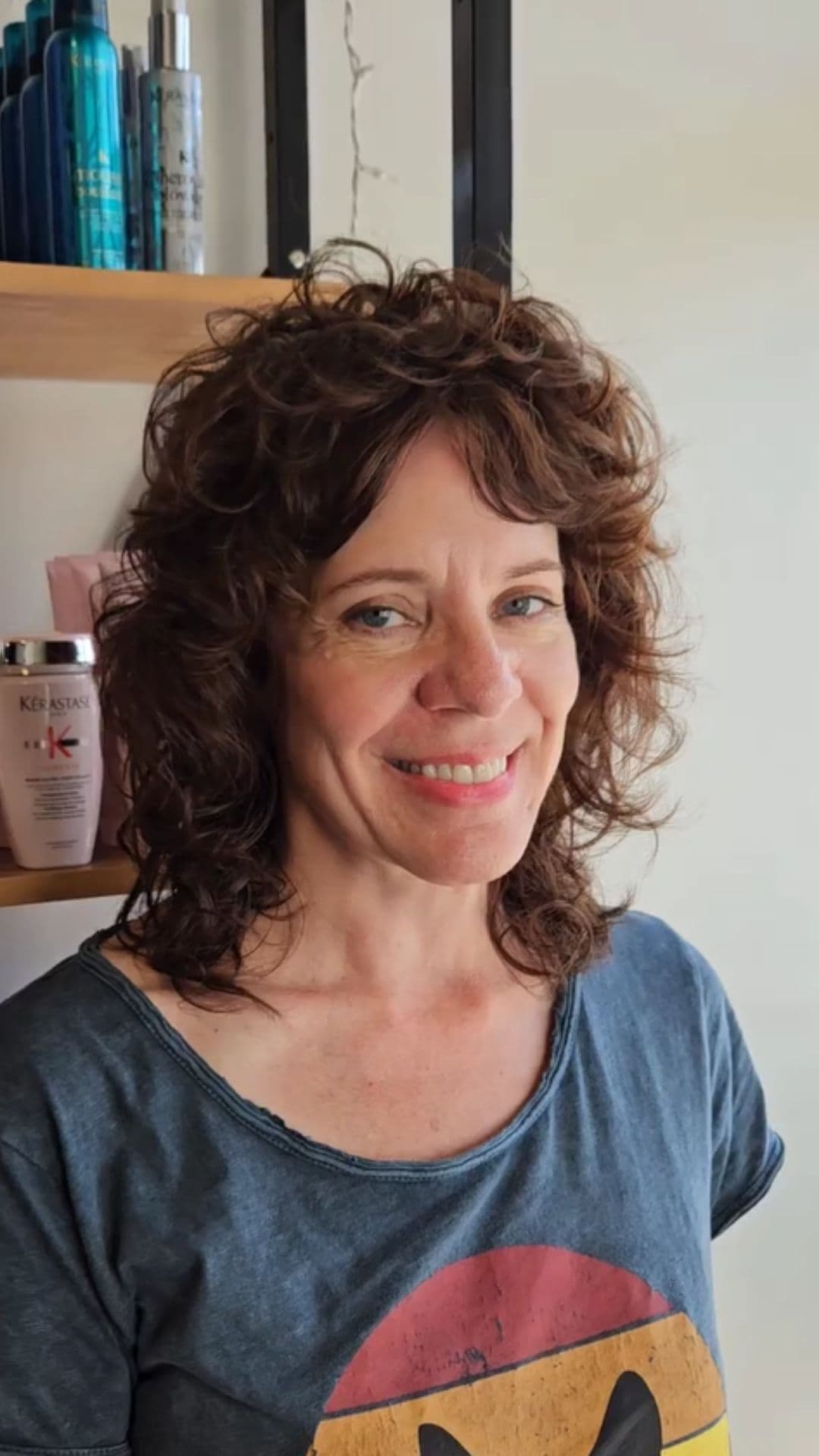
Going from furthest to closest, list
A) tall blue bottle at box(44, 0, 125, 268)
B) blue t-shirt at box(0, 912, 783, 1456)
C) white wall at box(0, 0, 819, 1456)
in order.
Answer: white wall at box(0, 0, 819, 1456)
tall blue bottle at box(44, 0, 125, 268)
blue t-shirt at box(0, 912, 783, 1456)

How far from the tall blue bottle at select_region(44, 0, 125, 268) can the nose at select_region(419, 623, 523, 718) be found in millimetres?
346

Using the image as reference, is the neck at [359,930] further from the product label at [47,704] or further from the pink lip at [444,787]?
the product label at [47,704]

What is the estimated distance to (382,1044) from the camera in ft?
3.00

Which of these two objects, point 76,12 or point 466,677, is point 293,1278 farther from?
point 76,12

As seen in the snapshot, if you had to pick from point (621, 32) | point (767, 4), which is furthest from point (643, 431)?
point (767, 4)

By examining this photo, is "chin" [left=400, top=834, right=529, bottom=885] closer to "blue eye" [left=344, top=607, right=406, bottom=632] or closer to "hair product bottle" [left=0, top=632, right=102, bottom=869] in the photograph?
"blue eye" [left=344, top=607, right=406, bottom=632]

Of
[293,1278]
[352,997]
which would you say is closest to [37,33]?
[352,997]

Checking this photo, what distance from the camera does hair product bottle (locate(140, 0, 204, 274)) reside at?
917 mm

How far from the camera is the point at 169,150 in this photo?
0.92 metres

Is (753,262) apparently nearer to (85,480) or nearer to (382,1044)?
(85,480)

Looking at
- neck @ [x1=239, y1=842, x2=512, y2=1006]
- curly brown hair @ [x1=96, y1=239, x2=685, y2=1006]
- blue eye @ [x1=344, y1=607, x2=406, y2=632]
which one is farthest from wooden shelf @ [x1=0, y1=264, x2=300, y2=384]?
neck @ [x1=239, y1=842, x2=512, y2=1006]

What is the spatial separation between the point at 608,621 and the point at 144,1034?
16.9 inches

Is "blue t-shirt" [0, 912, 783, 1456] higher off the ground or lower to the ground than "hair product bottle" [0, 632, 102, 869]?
lower

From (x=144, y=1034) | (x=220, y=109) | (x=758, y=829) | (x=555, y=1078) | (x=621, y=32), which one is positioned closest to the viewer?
(x=144, y=1034)
